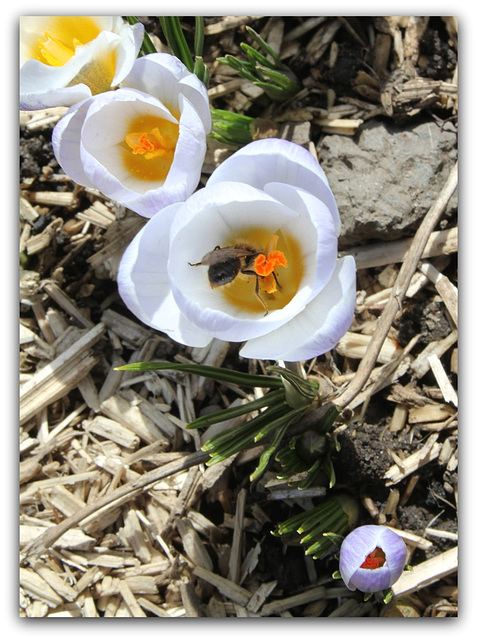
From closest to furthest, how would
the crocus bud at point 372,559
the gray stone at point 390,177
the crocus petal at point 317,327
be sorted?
the crocus petal at point 317,327, the crocus bud at point 372,559, the gray stone at point 390,177

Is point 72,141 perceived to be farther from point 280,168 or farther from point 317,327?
point 317,327

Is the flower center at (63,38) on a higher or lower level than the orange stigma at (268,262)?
higher

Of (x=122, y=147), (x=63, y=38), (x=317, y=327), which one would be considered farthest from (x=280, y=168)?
(x=63, y=38)

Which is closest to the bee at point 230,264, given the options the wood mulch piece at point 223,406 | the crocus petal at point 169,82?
the crocus petal at point 169,82

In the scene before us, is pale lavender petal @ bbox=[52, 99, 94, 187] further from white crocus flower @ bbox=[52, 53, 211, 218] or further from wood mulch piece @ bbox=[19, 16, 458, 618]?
wood mulch piece @ bbox=[19, 16, 458, 618]

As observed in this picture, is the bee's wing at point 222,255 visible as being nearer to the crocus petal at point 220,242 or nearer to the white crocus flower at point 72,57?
the crocus petal at point 220,242
